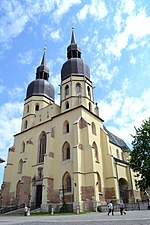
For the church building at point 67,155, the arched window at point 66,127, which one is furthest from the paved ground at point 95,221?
the arched window at point 66,127

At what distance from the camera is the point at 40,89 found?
39.8 m

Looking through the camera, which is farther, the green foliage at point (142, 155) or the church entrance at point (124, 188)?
the church entrance at point (124, 188)

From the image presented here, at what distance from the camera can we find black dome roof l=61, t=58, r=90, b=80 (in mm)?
35406

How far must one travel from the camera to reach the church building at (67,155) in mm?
25047

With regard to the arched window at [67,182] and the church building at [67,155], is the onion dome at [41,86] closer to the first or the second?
the church building at [67,155]

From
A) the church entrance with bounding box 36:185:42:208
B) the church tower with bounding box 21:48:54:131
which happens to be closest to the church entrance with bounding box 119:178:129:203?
the church entrance with bounding box 36:185:42:208

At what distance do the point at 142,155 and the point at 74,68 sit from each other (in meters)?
18.2

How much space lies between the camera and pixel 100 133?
31656mm

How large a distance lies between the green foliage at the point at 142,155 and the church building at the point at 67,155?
3.16 meters

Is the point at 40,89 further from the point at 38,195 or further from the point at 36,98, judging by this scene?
the point at 38,195

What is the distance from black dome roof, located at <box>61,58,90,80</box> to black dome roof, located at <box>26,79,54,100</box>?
551 cm

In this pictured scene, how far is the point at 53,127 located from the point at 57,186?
8700 mm

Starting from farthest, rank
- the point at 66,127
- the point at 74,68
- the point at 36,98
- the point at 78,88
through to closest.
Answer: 1. the point at 36,98
2. the point at 74,68
3. the point at 78,88
4. the point at 66,127

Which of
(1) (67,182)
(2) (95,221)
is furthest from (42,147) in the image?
(2) (95,221)
